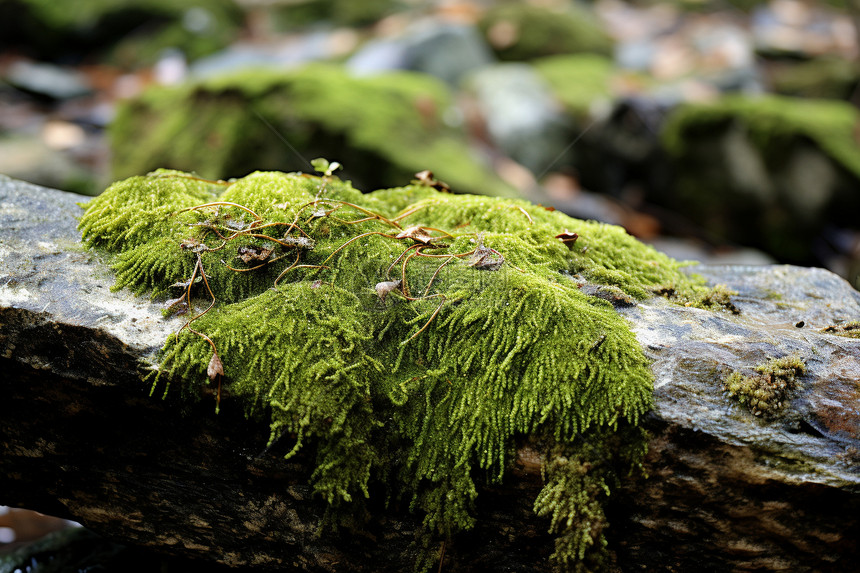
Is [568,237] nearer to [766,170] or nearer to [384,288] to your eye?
[384,288]

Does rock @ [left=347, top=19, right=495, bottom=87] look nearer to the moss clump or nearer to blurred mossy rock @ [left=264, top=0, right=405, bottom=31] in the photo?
blurred mossy rock @ [left=264, top=0, right=405, bottom=31]

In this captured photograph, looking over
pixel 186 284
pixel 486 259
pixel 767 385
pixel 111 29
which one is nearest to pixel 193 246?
pixel 186 284

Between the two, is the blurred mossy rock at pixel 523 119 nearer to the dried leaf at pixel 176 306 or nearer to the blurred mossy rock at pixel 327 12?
the blurred mossy rock at pixel 327 12

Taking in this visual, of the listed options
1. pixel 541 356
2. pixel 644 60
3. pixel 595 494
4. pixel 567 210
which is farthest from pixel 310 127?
pixel 644 60

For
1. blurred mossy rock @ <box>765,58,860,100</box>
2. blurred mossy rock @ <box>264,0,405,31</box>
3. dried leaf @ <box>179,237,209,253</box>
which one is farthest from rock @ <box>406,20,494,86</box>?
dried leaf @ <box>179,237,209,253</box>

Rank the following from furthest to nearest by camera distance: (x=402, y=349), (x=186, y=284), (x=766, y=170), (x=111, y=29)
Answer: (x=111, y=29), (x=766, y=170), (x=186, y=284), (x=402, y=349)

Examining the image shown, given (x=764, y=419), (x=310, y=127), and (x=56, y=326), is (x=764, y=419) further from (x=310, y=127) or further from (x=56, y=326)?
(x=310, y=127)
